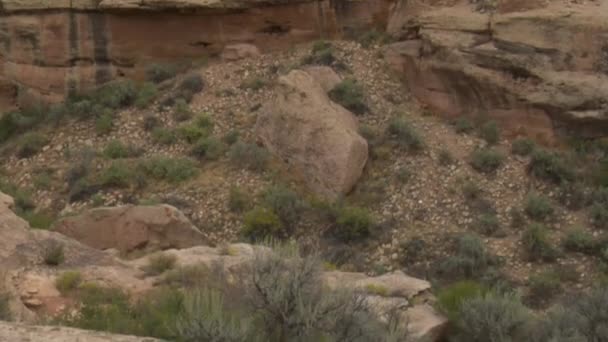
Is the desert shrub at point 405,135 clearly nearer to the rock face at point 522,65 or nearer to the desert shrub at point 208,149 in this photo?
the rock face at point 522,65

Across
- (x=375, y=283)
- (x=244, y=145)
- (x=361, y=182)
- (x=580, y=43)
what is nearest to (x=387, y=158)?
(x=361, y=182)

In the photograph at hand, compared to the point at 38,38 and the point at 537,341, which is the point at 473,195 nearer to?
the point at 537,341

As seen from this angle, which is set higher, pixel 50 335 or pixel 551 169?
pixel 50 335

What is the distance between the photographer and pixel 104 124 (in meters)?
23.7

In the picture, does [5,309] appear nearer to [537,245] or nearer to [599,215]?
[537,245]

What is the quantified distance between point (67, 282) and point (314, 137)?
31.2 feet

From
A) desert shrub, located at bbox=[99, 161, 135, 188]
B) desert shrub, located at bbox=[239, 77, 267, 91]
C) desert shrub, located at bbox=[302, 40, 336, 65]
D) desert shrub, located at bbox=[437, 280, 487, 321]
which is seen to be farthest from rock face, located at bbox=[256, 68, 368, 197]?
desert shrub, located at bbox=[437, 280, 487, 321]

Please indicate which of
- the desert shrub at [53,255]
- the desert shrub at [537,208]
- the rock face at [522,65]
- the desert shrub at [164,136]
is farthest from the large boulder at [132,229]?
the rock face at [522,65]

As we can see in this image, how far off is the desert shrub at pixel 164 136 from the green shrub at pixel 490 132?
6156 millimetres

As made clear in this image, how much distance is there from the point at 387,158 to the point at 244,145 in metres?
A: 2.76

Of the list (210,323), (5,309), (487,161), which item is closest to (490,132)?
(487,161)

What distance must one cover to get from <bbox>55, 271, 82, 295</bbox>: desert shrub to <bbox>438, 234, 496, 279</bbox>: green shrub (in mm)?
7966

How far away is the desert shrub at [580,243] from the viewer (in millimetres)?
18938

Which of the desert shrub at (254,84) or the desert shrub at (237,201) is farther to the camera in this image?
the desert shrub at (254,84)
